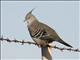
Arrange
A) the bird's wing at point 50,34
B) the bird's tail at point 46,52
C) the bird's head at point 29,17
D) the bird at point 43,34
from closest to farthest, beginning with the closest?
the bird's tail at point 46,52 → the bird at point 43,34 → the bird's wing at point 50,34 → the bird's head at point 29,17

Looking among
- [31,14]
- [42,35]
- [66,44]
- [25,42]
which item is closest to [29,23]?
[31,14]

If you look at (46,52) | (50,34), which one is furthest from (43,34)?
(46,52)

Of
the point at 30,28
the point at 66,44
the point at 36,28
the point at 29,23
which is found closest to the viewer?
the point at 66,44

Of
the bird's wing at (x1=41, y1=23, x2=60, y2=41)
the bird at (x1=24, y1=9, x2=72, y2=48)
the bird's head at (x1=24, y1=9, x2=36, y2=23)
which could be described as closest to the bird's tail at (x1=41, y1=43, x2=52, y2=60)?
the bird at (x1=24, y1=9, x2=72, y2=48)

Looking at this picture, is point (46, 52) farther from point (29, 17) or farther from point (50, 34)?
point (29, 17)

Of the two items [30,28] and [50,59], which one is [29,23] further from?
[50,59]

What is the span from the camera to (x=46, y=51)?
4.24 meters

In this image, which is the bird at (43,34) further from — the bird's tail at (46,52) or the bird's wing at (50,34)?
the bird's tail at (46,52)

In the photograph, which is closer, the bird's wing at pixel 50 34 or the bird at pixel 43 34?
the bird at pixel 43 34

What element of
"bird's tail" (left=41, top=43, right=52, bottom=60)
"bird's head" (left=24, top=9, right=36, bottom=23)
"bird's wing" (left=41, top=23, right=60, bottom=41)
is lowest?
"bird's head" (left=24, top=9, right=36, bottom=23)

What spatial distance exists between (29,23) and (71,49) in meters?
3.40

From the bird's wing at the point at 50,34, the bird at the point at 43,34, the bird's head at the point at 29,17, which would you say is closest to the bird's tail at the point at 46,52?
the bird at the point at 43,34

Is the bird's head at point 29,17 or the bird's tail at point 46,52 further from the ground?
the bird's tail at point 46,52

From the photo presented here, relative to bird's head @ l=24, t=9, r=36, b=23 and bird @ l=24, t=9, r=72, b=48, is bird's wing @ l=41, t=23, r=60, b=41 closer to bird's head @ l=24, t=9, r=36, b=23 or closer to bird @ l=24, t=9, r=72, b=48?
bird @ l=24, t=9, r=72, b=48
